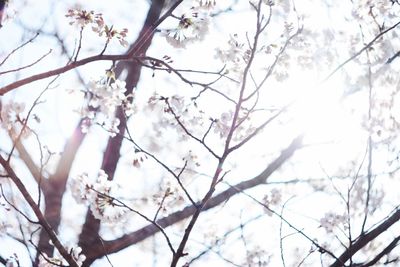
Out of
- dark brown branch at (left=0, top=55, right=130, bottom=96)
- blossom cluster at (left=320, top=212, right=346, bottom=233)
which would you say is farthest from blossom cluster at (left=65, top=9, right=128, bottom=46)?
blossom cluster at (left=320, top=212, right=346, bottom=233)

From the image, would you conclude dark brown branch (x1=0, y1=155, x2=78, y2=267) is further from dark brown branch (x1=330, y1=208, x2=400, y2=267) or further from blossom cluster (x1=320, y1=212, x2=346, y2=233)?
blossom cluster (x1=320, y1=212, x2=346, y2=233)

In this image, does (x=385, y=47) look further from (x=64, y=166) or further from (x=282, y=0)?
(x=64, y=166)

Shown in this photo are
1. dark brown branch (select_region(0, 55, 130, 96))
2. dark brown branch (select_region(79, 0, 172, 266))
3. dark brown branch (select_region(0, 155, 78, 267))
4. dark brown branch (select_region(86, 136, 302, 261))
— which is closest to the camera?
dark brown branch (select_region(0, 155, 78, 267))

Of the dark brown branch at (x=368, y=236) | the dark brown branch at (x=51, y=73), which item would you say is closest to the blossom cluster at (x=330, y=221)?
the dark brown branch at (x=368, y=236)

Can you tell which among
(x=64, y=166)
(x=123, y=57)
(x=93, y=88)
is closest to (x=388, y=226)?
(x=123, y=57)

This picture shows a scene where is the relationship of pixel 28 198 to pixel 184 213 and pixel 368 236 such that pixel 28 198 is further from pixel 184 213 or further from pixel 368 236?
pixel 184 213

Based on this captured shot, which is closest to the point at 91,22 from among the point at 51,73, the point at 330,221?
the point at 51,73

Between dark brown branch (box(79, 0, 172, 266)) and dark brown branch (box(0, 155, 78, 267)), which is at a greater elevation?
dark brown branch (box(79, 0, 172, 266))

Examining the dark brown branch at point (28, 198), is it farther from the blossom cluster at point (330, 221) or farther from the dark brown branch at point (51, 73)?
the blossom cluster at point (330, 221)

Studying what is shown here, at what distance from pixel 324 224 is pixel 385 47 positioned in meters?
2.04

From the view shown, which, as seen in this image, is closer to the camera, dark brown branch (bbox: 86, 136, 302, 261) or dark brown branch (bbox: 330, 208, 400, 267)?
dark brown branch (bbox: 330, 208, 400, 267)

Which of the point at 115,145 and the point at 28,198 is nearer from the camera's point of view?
the point at 28,198

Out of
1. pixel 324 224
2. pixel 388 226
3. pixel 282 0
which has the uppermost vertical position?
pixel 282 0

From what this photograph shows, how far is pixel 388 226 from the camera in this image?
239cm
